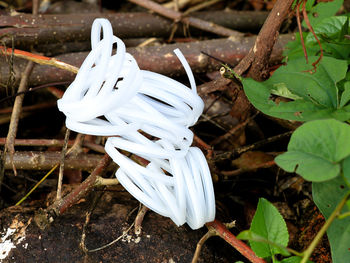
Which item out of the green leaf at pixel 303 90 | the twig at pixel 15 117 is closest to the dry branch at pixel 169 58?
the twig at pixel 15 117

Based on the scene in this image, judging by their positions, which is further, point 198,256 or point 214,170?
point 214,170

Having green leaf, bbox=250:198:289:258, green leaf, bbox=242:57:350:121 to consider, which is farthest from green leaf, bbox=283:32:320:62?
green leaf, bbox=250:198:289:258

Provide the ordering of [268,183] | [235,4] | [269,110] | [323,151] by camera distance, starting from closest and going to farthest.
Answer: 1. [323,151]
2. [269,110]
3. [268,183]
4. [235,4]

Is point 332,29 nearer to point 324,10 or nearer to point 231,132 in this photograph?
point 324,10

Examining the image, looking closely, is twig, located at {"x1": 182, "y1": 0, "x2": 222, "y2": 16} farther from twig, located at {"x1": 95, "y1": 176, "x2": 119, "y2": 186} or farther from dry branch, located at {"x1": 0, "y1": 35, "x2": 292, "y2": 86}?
twig, located at {"x1": 95, "y1": 176, "x2": 119, "y2": 186}

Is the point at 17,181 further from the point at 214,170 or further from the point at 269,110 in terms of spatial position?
the point at 269,110

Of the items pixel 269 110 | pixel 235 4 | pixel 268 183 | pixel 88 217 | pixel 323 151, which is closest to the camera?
pixel 323 151

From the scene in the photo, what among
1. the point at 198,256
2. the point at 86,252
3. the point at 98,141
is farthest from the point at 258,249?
the point at 98,141
